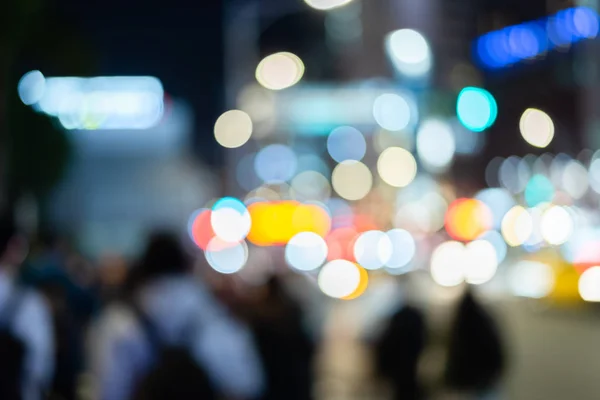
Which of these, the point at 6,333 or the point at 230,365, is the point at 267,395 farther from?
the point at 6,333

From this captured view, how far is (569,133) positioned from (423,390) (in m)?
16.2

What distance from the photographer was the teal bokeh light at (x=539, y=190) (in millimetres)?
24641

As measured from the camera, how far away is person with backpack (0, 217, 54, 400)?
5574 millimetres

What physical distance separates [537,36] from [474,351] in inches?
303

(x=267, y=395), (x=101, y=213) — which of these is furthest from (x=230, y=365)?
(x=101, y=213)

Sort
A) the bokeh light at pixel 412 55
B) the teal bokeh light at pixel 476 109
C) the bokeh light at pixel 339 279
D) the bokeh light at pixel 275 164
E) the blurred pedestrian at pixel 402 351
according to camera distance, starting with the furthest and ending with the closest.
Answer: the bokeh light at pixel 275 164, the bokeh light at pixel 339 279, the bokeh light at pixel 412 55, the teal bokeh light at pixel 476 109, the blurred pedestrian at pixel 402 351

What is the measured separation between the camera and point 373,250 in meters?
38.3

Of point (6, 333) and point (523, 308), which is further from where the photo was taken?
point (523, 308)

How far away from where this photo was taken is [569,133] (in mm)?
24906

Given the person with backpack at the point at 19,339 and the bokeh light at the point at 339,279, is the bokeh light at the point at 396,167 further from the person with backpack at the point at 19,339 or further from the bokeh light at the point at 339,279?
the person with backpack at the point at 19,339

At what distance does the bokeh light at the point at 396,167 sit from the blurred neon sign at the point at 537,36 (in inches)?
1362

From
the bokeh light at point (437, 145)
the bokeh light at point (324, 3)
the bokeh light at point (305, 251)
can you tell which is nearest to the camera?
the bokeh light at point (437, 145)

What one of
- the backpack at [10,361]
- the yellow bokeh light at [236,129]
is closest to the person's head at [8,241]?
the backpack at [10,361]

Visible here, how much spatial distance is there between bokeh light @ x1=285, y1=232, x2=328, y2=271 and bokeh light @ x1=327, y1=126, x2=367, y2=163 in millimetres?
6926
